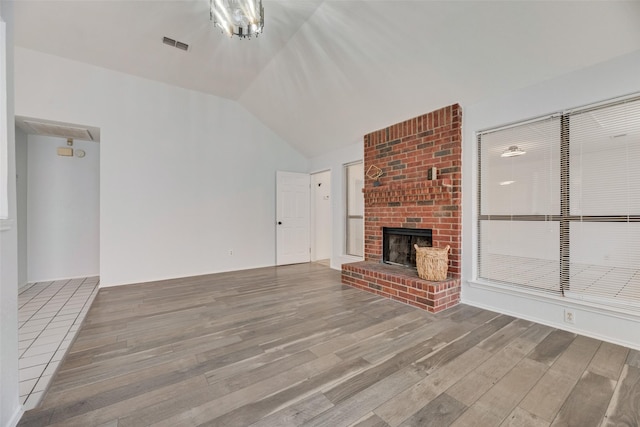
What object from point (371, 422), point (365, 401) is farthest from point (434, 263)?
point (371, 422)

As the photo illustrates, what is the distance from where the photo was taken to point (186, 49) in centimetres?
364

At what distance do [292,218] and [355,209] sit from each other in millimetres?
1532

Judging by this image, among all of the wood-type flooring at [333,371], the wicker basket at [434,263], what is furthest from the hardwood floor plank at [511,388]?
the wicker basket at [434,263]

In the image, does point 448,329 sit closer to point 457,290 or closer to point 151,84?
point 457,290

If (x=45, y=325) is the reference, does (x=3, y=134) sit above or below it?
above

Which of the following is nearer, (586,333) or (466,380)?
(466,380)

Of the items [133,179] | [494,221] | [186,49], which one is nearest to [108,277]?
[133,179]

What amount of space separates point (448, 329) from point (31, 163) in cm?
677

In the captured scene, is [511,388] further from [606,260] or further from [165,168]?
[165,168]

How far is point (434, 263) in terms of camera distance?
3215mm

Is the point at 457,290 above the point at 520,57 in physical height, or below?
below

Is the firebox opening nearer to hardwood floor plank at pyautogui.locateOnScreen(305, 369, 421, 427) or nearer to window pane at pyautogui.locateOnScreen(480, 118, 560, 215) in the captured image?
window pane at pyautogui.locateOnScreen(480, 118, 560, 215)

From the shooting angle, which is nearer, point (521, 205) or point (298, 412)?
point (298, 412)

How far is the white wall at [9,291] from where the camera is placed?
1354 mm
